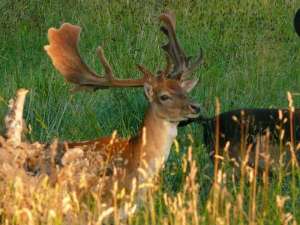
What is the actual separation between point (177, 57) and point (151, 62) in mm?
2880

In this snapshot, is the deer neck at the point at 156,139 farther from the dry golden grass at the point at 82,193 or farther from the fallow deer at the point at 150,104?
the dry golden grass at the point at 82,193

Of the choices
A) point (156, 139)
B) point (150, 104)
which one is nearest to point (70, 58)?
point (150, 104)

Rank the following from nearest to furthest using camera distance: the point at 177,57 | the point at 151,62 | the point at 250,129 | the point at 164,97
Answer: the point at 164,97 → the point at 177,57 → the point at 250,129 → the point at 151,62

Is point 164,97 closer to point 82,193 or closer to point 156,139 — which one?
point 156,139

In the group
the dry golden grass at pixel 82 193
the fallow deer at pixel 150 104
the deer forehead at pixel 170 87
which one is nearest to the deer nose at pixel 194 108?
the fallow deer at pixel 150 104

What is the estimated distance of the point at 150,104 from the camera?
7.02m

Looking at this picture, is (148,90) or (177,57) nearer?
(148,90)

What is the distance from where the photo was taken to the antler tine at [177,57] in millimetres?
7469

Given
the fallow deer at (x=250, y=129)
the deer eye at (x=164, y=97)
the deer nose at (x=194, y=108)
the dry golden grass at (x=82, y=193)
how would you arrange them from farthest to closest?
1. the fallow deer at (x=250, y=129)
2. the deer eye at (x=164, y=97)
3. the deer nose at (x=194, y=108)
4. the dry golden grass at (x=82, y=193)

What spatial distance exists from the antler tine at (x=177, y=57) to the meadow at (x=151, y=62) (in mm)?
466

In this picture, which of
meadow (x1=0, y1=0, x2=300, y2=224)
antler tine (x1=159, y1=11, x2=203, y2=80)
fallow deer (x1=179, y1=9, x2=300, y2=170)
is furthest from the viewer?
meadow (x1=0, y1=0, x2=300, y2=224)

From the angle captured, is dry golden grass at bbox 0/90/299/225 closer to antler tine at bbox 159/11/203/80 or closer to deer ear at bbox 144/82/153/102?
deer ear at bbox 144/82/153/102

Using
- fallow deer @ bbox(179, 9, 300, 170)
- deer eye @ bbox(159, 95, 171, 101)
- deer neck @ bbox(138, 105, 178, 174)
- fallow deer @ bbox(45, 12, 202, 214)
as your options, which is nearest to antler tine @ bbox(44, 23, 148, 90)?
fallow deer @ bbox(45, 12, 202, 214)

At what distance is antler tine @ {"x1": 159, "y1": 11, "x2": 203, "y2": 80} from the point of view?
7.47 meters
